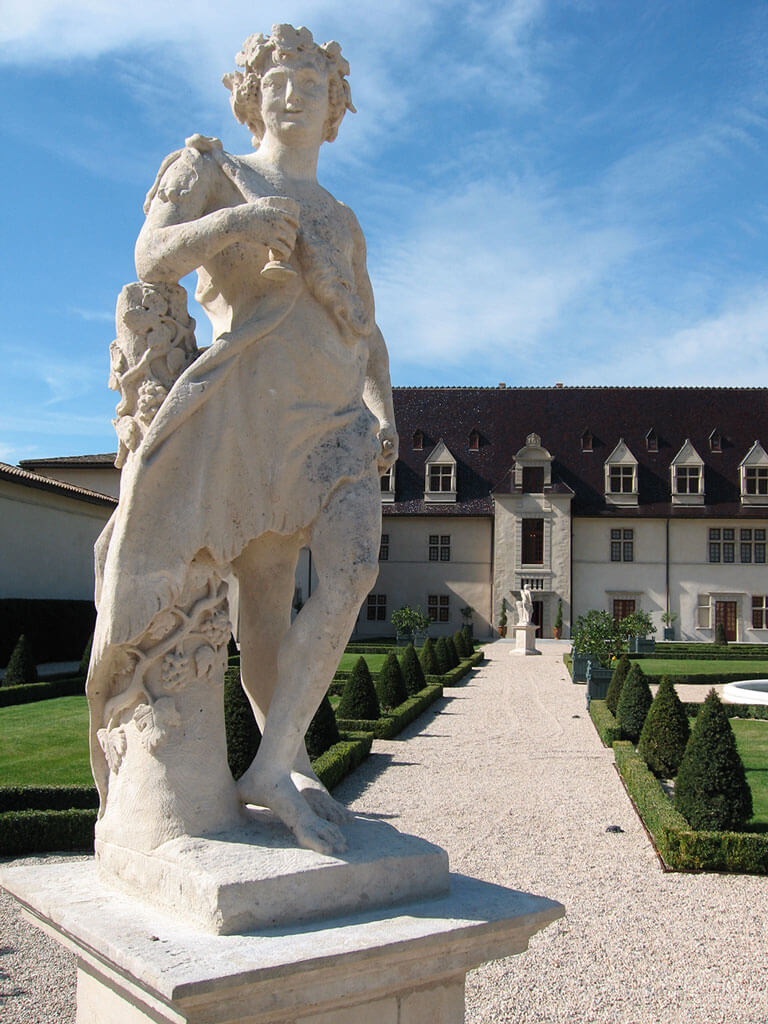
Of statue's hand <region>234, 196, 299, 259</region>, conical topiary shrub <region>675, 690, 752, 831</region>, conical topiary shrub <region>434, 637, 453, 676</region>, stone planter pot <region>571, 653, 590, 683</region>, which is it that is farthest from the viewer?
conical topiary shrub <region>434, 637, 453, 676</region>

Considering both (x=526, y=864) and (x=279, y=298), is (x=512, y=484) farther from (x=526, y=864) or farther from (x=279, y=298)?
(x=279, y=298)

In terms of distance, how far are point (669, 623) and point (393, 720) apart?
27.5 m

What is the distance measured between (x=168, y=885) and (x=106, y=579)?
862 mm

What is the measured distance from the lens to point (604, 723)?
14.0 m

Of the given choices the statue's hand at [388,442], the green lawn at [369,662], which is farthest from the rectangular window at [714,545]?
the statue's hand at [388,442]

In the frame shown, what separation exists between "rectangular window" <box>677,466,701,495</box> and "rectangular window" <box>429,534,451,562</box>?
33.0 feet

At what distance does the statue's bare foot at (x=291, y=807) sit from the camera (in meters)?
2.63

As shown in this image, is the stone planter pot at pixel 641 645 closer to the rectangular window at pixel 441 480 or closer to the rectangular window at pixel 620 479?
the rectangular window at pixel 620 479

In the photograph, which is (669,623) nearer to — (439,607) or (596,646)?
(439,607)

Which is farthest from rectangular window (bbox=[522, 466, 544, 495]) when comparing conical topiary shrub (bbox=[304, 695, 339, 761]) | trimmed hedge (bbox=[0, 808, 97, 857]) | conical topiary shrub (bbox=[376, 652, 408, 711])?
trimmed hedge (bbox=[0, 808, 97, 857])

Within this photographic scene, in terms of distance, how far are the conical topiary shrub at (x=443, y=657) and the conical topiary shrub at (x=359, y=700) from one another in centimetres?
844

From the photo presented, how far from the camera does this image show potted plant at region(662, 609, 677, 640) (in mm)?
38188

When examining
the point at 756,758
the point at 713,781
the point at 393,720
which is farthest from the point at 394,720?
the point at 713,781

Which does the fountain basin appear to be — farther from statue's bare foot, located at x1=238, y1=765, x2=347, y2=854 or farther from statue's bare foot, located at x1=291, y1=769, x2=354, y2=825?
statue's bare foot, located at x1=238, y1=765, x2=347, y2=854
